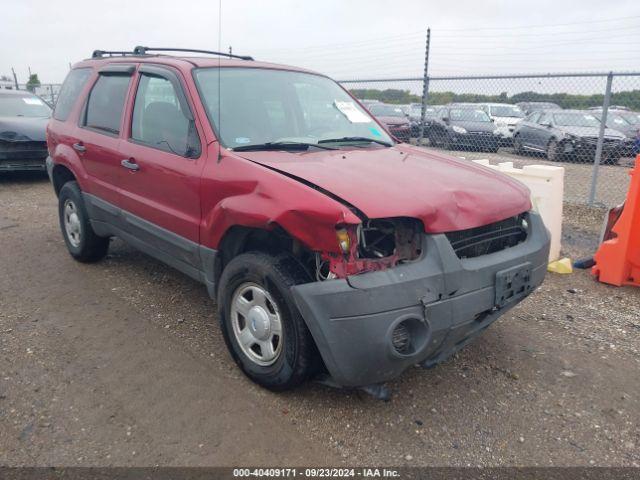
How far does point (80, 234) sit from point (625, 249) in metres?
4.90

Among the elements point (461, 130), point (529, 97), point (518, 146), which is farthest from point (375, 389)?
point (518, 146)

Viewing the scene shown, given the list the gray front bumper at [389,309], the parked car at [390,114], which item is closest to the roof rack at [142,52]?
the gray front bumper at [389,309]

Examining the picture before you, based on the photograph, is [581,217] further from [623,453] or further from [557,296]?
[623,453]

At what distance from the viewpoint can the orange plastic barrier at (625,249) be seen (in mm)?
4453

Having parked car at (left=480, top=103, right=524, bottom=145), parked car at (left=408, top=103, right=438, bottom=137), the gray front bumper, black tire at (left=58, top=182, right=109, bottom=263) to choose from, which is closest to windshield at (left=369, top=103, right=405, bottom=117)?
parked car at (left=408, top=103, right=438, bottom=137)

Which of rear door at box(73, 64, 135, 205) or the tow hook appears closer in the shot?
the tow hook

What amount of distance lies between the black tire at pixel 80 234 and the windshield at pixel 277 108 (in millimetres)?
2048

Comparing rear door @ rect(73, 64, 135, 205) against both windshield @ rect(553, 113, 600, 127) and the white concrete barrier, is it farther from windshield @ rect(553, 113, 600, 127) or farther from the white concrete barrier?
windshield @ rect(553, 113, 600, 127)

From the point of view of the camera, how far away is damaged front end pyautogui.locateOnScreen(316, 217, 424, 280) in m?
2.48

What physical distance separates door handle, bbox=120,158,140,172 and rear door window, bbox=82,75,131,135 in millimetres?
358

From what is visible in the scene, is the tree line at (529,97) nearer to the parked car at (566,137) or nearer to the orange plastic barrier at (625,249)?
the parked car at (566,137)

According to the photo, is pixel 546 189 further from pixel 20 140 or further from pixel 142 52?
pixel 20 140

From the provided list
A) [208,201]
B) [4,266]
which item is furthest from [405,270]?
[4,266]

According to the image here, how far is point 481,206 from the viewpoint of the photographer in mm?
2840
